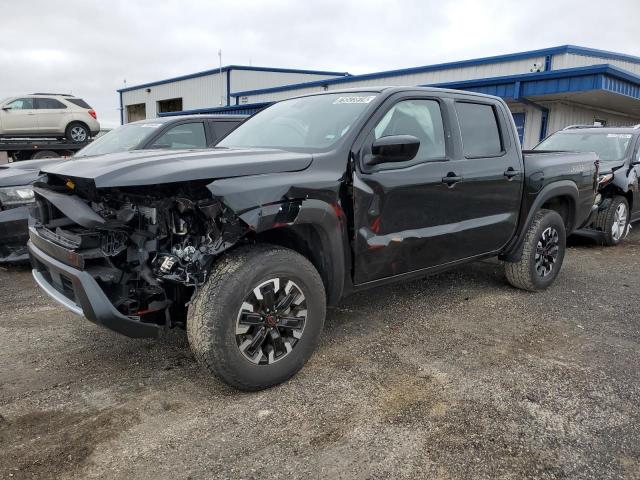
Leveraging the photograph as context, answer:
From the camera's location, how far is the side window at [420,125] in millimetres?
3719

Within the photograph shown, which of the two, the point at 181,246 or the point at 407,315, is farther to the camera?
the point at 407,315

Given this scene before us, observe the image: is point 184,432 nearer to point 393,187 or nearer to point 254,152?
point 254,152

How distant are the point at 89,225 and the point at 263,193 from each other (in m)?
0.96

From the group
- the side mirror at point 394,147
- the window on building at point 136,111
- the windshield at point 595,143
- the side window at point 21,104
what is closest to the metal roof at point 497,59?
the windshield at point 595,143

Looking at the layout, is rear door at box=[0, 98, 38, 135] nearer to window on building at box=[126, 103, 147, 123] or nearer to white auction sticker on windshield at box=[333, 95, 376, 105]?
white auction sticker on windshield at box=[333, 95, 376, 105]

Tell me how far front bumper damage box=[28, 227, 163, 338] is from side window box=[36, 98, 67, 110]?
15753 mm

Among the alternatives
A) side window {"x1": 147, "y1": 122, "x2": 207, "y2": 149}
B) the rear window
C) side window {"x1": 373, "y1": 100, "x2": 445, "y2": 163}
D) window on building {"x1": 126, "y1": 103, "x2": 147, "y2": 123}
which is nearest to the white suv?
the rear window

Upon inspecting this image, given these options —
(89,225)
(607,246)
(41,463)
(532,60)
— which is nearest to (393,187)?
(89,225)

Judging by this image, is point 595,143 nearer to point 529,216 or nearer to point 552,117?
point 529,216

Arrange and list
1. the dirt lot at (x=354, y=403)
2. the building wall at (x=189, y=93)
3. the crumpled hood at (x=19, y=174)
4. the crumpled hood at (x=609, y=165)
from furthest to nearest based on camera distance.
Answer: the building wall at (x=189, y=93), the crumpled hood at (x=609, y=165), the crumpled hood at (x=19, y=174), the dirt lot at (x=354, y=403)

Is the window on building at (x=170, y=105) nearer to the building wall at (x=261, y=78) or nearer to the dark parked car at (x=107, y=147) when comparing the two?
the building wall at (x=261, y=78)

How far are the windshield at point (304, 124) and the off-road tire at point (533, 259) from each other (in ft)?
7.51

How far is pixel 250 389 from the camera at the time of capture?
3016 millimetres

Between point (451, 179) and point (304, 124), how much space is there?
1.21 m
